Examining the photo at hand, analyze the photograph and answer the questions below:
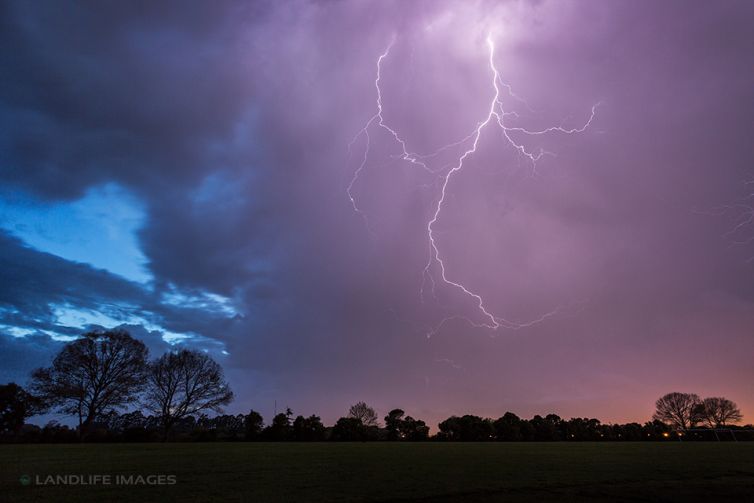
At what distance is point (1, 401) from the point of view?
40812mm

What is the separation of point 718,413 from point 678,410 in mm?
8118

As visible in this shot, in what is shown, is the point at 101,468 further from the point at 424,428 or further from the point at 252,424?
the point at 424,428

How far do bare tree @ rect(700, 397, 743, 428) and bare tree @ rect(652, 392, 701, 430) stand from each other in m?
1.86

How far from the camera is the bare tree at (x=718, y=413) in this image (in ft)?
287

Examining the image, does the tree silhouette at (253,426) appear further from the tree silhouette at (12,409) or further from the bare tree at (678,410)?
the bare tree at (678,410)

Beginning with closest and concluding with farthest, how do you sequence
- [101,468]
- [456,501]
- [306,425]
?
[456,501]
[101,468]
[306,425]

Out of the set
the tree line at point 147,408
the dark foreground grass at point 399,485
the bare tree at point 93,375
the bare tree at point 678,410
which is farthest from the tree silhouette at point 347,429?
the bare tree at point 678,410

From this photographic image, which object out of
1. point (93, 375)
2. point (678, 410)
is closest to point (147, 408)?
point (93, 375)

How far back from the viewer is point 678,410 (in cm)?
8950

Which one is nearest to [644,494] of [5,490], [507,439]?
[5,490]

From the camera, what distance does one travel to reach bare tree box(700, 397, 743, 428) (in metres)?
87.6

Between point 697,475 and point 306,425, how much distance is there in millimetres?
43313

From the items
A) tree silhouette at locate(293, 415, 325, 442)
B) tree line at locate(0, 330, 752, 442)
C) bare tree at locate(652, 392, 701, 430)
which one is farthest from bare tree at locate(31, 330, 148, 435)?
bare tree at locate(652, 392, 701, 430)

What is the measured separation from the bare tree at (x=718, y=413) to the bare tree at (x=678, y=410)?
186cm
